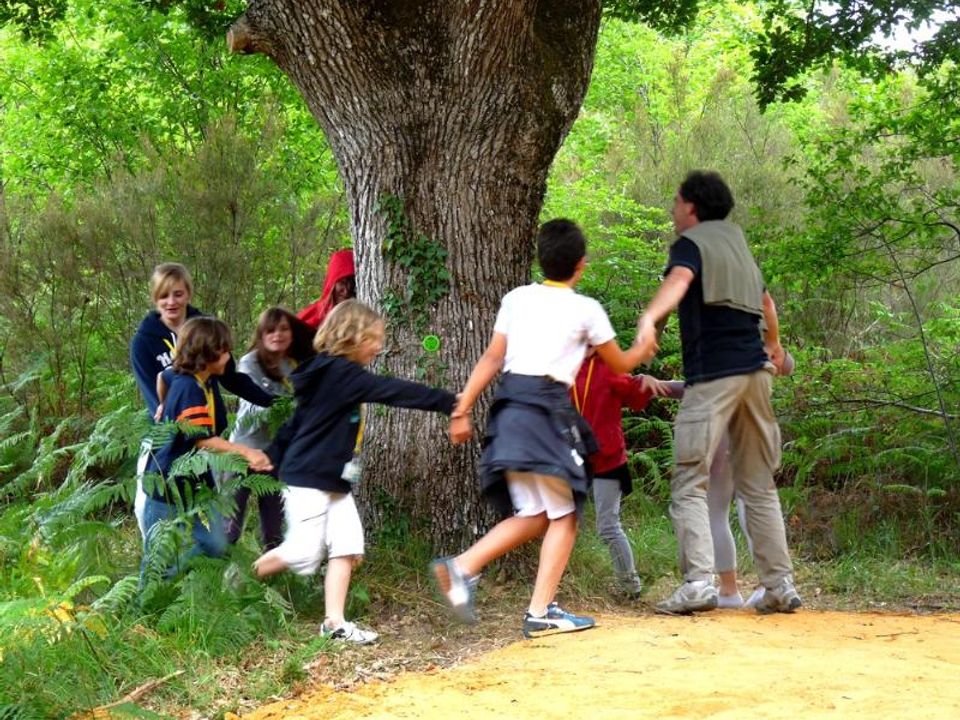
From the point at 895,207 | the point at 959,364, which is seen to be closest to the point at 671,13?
the point at 895,207

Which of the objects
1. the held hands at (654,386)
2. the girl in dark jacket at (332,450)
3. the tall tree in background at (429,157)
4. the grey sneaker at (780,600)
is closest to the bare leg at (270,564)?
the girl in dark jacket at (332,450)

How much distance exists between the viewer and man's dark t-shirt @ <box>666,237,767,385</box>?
6.07 meters

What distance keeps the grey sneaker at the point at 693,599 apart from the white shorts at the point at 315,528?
1791 millimetres

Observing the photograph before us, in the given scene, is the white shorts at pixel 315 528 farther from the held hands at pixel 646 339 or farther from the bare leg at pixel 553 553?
the held hands at pixel 646 339

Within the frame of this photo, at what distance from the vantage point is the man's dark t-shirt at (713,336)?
6.07m

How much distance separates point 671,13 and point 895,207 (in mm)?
2629

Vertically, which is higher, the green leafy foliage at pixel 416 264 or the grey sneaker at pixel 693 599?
the green leafy foliage at pixel 416 264

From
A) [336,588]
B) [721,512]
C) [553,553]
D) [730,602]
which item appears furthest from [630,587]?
[336,588]

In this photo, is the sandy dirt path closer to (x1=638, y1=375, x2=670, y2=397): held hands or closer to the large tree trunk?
(x1=638, y1=375, x2=670, y2=397): held hands

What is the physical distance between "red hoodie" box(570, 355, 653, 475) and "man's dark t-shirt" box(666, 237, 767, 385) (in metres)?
0.67

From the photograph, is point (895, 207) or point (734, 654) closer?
point (734, 654)

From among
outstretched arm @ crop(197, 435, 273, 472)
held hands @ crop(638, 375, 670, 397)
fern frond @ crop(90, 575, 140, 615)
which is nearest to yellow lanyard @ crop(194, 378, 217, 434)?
outstretched arm @ crop(197, 435, 273, 472)

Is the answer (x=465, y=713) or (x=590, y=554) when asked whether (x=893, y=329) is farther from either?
(x=465, y=713)

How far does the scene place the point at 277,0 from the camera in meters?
6.75
